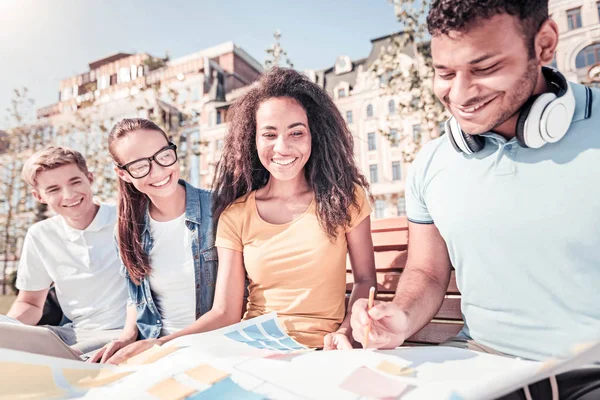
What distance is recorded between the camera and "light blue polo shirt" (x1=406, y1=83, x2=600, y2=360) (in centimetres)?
116

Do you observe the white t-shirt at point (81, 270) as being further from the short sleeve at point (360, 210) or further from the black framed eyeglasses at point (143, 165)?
the short sleeve at point (360, 210)

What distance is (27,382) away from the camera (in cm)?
109

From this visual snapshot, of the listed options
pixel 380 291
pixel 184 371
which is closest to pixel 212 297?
pixel 380 291

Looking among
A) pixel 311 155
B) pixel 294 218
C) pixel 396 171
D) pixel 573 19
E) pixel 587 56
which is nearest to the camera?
pixel 294 218

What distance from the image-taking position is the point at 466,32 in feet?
3.83

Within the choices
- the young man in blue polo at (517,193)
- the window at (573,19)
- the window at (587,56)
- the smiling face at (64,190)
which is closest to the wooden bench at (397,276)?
the young man in blue polo at (517,193)

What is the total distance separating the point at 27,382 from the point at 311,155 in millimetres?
1335

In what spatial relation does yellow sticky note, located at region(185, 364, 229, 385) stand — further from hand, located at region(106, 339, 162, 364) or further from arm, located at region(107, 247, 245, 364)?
arm, located at region(107, 247, 245, 364)

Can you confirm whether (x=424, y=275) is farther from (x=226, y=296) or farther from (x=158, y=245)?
(x=158, y=245)

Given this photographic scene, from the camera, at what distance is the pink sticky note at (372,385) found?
34.9 inches

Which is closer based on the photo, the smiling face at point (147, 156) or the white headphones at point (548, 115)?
the white headphones at point (548, 115)

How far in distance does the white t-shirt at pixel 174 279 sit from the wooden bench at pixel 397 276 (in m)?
0.80

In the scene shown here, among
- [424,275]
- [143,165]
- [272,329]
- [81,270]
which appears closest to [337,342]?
[272,329]

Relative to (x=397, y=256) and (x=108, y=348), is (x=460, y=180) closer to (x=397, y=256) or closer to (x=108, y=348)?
(x=397, y=256)
